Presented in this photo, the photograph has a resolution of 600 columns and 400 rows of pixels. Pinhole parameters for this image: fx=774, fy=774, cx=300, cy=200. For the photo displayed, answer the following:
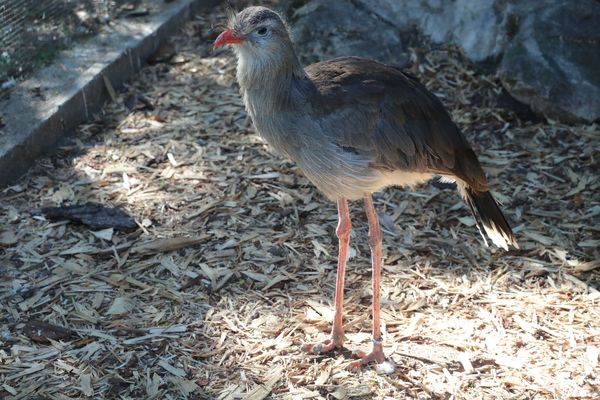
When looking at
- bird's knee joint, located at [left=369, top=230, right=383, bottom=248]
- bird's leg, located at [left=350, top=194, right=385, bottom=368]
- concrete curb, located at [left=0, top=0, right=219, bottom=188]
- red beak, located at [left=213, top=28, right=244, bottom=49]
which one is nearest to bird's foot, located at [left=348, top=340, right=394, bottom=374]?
bird's leg, located at [left=350, top=194, right=385, bottom=368]

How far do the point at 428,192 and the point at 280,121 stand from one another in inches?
70.9

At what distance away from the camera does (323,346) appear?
404 centimetres

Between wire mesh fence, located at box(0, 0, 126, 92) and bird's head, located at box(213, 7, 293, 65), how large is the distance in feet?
9.14

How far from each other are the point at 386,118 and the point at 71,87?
2.98 m

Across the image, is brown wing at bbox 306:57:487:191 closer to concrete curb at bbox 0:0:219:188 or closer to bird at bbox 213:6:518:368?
bird at bbox 213:6:518:368

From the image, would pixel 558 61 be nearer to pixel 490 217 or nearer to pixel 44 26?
pixel 490 217

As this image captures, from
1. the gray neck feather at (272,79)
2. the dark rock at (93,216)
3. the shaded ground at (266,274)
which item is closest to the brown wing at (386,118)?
the gray neck feather at (272,79)

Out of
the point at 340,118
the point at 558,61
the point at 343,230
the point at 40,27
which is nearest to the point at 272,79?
the point at 340,118

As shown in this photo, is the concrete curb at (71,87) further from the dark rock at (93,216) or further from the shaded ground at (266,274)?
the dark rock at (93,216)

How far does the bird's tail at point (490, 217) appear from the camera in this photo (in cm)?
420

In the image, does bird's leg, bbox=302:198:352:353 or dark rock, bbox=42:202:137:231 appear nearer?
bird's leg, bbox=302:198:352:353

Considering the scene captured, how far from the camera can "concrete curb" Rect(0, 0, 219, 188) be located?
5262mm

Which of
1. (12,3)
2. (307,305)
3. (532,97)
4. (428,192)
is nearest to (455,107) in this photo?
(532,97)

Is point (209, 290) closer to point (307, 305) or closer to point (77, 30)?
point (307, 305)
